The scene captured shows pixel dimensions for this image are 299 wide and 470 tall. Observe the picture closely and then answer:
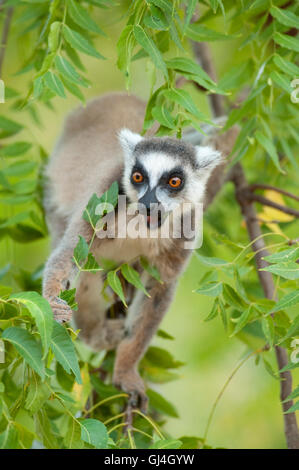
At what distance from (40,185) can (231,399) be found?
451 centimetres

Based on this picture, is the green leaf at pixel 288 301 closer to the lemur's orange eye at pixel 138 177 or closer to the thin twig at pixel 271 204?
the lemur's orange eye at pixel 138 177

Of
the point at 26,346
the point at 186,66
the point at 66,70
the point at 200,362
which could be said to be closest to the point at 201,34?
the point at 186,66

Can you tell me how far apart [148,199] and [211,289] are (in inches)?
29.3

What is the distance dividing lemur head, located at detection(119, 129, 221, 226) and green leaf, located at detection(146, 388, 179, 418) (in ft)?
3.78

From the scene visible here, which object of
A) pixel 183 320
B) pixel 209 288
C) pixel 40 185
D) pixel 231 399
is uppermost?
pixel 40 185

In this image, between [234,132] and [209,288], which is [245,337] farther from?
[234,132]

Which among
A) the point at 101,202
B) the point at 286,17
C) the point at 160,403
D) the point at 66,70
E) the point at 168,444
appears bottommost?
the point at 160,403

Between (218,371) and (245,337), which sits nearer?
(245,337)

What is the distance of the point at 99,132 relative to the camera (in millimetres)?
4496

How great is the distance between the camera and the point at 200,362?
6855 mm

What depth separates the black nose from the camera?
325 centimetres

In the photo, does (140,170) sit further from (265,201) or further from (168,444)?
(168,444)
